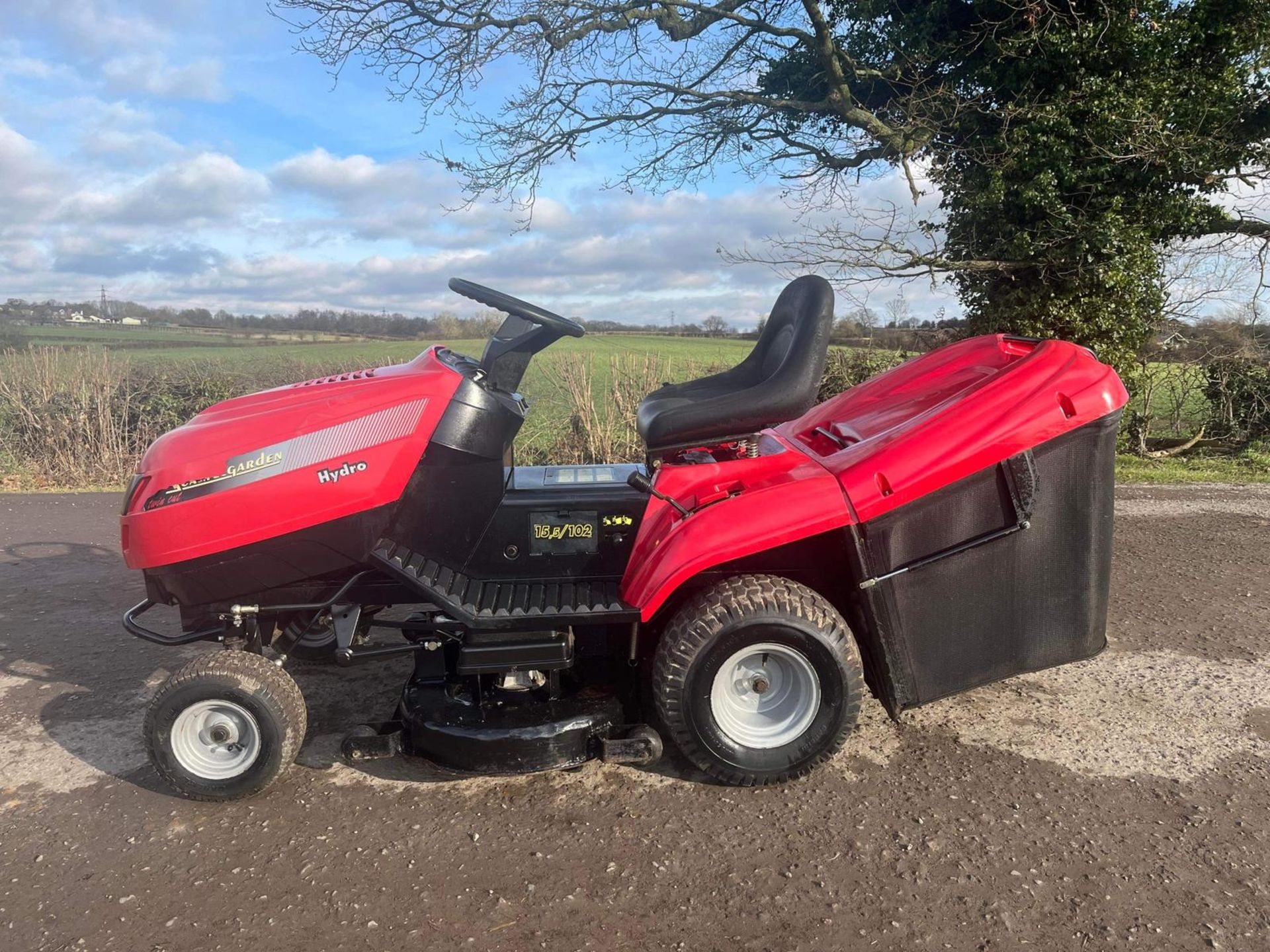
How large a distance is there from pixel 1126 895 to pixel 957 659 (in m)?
0.83

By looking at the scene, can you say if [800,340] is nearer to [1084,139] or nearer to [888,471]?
[888,471]

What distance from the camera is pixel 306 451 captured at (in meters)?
2.92

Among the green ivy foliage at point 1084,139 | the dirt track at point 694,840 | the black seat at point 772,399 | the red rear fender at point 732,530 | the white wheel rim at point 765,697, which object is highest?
the green ivy foliage at point 1084,139

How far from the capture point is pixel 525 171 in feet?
43.2

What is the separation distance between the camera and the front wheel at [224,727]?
2.90 metres

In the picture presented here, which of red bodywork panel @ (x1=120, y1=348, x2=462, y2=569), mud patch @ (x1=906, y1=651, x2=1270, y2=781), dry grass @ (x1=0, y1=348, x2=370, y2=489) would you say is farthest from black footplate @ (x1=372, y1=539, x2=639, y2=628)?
dry grass @ (x1=0, y1=348, x2=370, y2=489)

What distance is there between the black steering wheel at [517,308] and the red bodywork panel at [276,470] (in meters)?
0.36

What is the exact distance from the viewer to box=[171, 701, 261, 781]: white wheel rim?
2.95 meters

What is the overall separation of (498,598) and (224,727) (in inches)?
40.7

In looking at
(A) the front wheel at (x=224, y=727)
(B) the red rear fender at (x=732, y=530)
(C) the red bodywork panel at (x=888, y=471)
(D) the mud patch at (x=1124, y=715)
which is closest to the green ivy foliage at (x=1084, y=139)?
(D) the mud patch at (x=1124, y=715)

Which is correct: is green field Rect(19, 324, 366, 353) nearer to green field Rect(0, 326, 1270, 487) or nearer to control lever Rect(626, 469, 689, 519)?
green field Rect(0, 326, 1270, 487)

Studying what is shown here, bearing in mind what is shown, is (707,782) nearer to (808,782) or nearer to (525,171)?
(808,782)

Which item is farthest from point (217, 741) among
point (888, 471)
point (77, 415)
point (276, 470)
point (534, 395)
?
point (77, 415)

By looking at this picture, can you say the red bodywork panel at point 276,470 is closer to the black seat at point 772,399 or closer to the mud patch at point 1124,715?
the black seat at point 772,399
